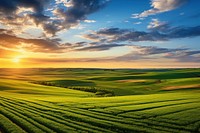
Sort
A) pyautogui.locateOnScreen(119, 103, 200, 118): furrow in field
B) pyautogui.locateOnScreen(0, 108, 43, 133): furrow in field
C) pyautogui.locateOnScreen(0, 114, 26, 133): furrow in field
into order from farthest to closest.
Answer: pyautogui.locateOnScreen(119, 103, 200, 118): furrow in field → pyautogui.locateOnScreen(0, 108, 43, 133): furrow in field → pyautogui.locateOnScreen(0, 114, 26, 133): furrow in field

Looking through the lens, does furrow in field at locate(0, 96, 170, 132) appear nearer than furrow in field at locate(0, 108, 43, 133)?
No

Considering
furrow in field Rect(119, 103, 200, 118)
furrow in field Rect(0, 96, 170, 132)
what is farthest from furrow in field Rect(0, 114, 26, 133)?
furrow in field Rect(119, 103, 200, 118)

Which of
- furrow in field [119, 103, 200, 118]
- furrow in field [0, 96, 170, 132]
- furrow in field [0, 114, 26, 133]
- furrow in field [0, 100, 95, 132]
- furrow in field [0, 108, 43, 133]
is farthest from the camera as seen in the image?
furrow in field [119, 103, 200, 118]

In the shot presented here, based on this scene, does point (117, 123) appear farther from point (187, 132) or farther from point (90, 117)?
point (187, 132)

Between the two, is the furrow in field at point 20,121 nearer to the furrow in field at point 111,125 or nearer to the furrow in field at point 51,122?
the furrow in field at point 51,122

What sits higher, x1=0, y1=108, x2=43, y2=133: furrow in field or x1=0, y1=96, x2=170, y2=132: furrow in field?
x1=0, y1=108, x2=43, y2=133: furrow in field

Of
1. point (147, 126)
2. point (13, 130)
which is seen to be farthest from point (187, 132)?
point (13, 130)

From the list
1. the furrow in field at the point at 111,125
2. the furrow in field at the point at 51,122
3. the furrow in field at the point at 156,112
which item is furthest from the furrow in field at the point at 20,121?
the furrow in field at the point at 156,112

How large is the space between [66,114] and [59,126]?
8035 millimetres

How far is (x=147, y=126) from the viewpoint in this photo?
3025 centimetres

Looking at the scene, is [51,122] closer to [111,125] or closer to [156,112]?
[111,125]

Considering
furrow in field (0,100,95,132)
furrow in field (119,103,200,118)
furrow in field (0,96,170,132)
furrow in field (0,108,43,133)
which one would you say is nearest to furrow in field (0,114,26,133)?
furrow in field (0,108,43,133)

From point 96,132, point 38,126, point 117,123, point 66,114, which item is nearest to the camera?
point 96,132

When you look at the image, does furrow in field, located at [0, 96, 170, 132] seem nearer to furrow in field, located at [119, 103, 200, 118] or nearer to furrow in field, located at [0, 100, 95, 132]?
furrow in field, located at [0, 100, 95, 132]
